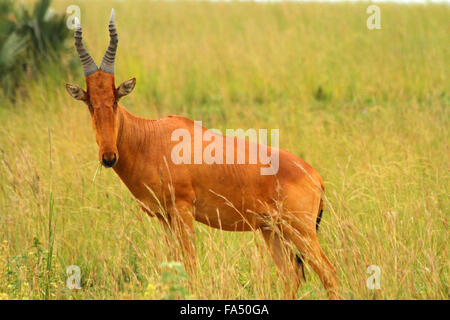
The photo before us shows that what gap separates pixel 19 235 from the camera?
590cm

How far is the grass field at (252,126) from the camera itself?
463cm

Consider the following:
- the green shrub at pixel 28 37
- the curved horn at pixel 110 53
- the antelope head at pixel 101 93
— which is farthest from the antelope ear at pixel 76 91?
the green shrub at pixel 28 37

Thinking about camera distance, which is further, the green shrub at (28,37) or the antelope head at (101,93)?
the green shrub at (28,37)

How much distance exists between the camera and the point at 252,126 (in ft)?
31.6

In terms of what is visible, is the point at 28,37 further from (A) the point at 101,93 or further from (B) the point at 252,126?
(A) the point at 101,93

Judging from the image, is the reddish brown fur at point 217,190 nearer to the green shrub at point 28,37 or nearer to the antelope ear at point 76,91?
the antelope ear at point 76,91

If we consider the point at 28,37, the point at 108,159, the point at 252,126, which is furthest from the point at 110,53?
the point at 28,37

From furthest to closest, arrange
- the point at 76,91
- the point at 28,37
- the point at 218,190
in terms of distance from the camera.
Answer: the point at 28,37 → the point at 218,190 → the point at 76,91

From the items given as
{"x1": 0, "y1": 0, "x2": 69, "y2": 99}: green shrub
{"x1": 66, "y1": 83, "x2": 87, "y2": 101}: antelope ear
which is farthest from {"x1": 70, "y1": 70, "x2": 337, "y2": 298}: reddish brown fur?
{"x1": 0, "y1": 0, "x2": 69, "y2": 99}: green shrub

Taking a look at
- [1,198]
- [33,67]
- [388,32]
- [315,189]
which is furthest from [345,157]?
[388,32]

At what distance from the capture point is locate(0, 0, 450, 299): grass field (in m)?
4.63

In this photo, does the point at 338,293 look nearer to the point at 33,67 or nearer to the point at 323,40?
the point at 33,67

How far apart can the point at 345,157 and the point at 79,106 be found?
4.31 m

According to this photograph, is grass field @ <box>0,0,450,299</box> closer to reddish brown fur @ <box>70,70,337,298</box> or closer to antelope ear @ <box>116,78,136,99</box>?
reddish brown fur @ <box>70,70,337,298</box>
